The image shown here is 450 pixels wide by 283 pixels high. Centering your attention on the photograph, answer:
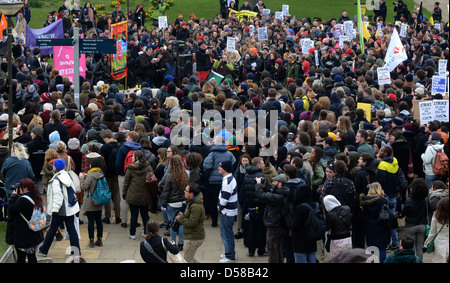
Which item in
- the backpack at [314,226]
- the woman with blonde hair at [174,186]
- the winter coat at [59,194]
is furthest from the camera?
the woman with blonde hair at [174,186]

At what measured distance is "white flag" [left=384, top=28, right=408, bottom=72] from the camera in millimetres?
21094

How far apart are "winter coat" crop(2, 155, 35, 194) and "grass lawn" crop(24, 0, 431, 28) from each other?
2698 cm

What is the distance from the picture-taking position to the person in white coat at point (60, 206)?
11484mm

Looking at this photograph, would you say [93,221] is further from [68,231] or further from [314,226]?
[314,226]

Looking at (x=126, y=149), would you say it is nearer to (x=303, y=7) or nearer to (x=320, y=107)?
(x=320, y=107)

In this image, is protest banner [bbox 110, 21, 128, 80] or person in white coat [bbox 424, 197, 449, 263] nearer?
person in white coat [bbox 424, 197, 449, 263]

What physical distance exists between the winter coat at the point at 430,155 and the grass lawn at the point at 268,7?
26.8 metres

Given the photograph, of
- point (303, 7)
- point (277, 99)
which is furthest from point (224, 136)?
point (303, 7)

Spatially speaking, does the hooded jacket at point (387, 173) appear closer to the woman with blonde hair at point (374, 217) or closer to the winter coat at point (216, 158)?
the woman with blonde hair at point (374, 217)

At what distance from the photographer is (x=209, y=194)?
1384 centimetres

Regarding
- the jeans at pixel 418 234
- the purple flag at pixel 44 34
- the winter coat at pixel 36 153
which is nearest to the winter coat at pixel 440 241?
the jeans at pixel 418 234

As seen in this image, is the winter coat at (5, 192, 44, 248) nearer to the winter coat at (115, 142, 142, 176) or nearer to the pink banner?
the winter coat at (115, 142, 142, 176)

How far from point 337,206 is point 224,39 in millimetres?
18820

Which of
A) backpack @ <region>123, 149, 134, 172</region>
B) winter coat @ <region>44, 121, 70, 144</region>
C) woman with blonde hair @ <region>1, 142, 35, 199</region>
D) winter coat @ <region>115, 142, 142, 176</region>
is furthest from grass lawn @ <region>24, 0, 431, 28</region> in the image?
woman with blonde hair @ <region>1, 142, 35, 199</region>
